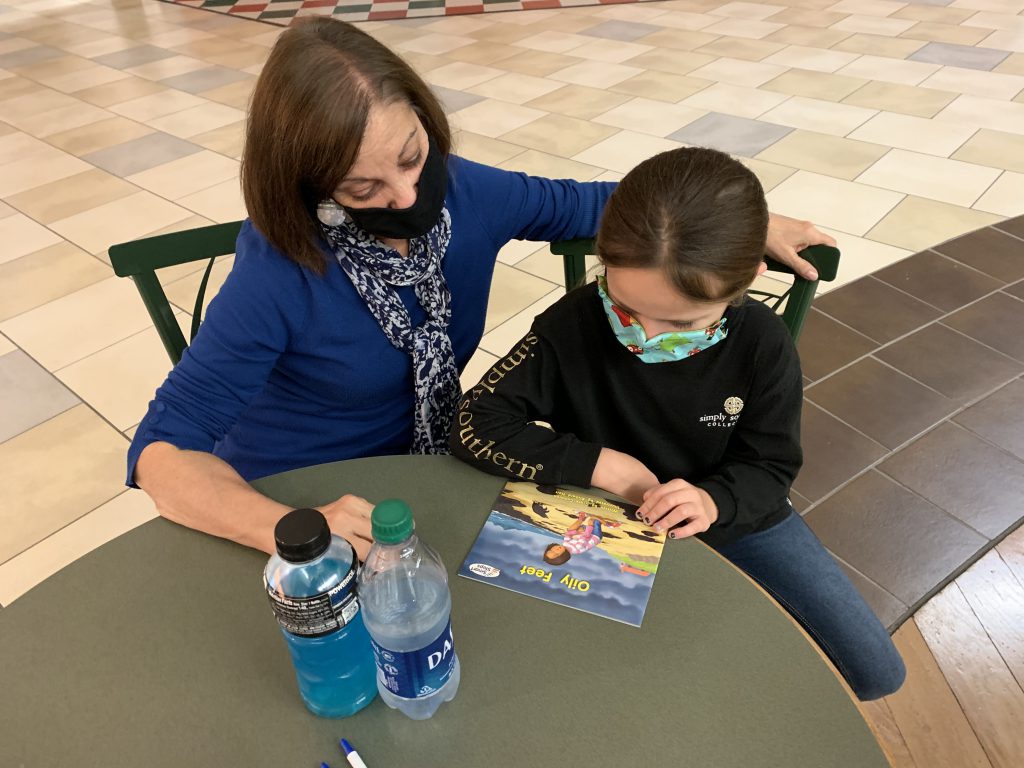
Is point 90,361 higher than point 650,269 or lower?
lower

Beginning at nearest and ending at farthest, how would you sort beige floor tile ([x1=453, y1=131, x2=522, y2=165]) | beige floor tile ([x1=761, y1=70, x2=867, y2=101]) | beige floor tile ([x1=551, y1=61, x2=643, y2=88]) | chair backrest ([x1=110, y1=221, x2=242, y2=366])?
1. chair backrest ([x1=110, y1=221, x2=242, y2=366])
2. beige floor tile ([x1=453, y1=131, x2=522, y2=165])
3. beige floor tile ([x1=761, y1=70, x2=867, y2=101])
4. beige floor tile ([x1=551, y1=61, x2=643, y2=88])

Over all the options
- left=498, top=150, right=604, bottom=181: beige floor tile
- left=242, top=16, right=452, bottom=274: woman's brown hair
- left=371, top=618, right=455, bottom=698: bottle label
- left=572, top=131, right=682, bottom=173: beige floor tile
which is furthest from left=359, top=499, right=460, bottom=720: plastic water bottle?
left=572, top=131, right=682, bottom=173: beige floor tile

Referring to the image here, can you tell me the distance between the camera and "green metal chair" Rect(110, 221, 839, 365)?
1.27m

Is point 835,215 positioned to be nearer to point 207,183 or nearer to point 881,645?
point 881,645

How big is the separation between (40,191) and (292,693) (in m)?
3.96

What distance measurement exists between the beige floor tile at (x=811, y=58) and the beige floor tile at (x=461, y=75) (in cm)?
186

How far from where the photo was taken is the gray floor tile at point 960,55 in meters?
4.67

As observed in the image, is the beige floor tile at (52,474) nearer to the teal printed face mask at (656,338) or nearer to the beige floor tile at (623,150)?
the teal printed face mask at (656,338)

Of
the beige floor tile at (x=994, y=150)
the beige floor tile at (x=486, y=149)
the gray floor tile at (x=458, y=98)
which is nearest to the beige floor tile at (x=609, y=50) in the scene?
the gray floor tile at (x=458, y=98)

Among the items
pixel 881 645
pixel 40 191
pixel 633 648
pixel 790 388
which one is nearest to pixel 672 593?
pixel 633 648

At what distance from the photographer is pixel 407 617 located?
790 millimetres

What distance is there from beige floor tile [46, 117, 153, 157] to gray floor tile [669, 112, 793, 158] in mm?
3166

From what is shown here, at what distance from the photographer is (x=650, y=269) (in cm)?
98

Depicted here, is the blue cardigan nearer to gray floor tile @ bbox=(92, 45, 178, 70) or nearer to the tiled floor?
the tiled floor
